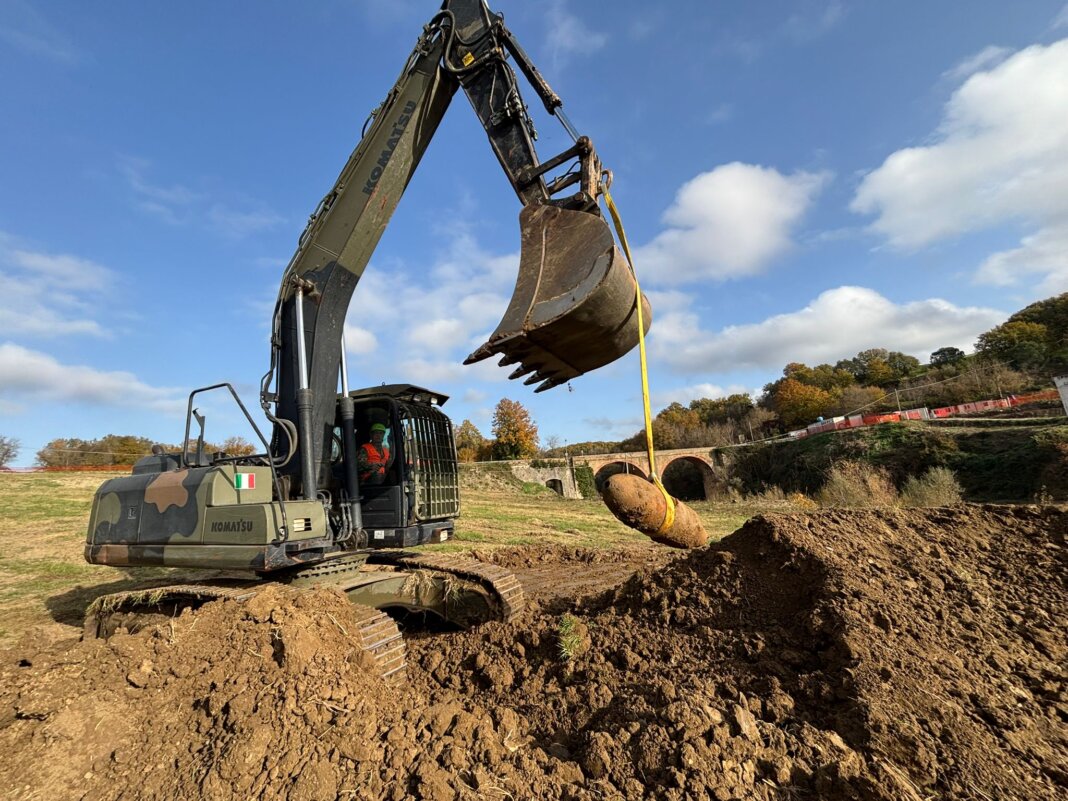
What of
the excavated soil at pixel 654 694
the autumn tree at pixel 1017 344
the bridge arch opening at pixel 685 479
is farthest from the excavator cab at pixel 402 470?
the autumn tree at pixel 1017 344

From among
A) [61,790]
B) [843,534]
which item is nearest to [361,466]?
[61,790]

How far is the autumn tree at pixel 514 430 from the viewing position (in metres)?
60.4

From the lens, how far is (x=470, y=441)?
6191 centimetres

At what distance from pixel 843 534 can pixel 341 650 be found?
4.02m

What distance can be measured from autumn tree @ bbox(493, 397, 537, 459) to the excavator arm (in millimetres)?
53774

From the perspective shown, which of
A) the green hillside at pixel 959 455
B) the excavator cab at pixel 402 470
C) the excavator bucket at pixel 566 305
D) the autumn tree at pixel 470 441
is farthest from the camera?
the autumn tree at pixel 470 441

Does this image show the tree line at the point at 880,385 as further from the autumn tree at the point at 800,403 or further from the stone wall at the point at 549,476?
the stone wall at the point at 549,476

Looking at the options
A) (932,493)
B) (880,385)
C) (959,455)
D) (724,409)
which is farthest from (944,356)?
(932,493)

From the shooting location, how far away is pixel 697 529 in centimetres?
385

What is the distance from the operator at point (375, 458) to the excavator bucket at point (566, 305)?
235cm

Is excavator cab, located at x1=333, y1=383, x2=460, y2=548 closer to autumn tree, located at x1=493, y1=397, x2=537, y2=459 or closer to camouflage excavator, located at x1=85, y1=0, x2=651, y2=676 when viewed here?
camouflage excavator, located at x1=85, y1=0, x2=651, y2=676

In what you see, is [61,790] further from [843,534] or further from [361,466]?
[843,534]

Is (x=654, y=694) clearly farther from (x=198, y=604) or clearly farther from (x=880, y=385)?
(x=880, y=385)

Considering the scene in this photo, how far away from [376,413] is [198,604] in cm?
242
